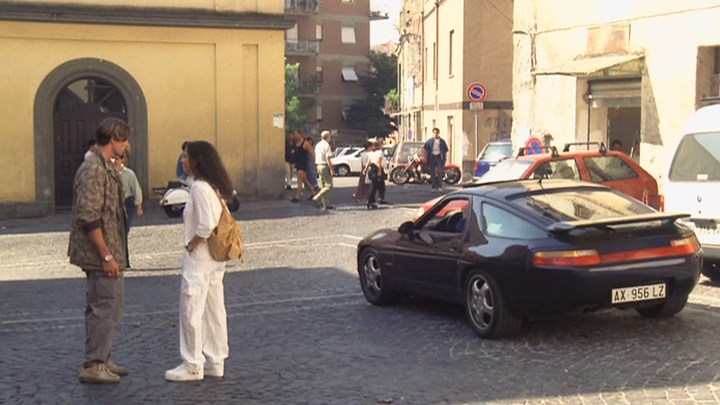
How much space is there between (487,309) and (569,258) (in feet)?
3.02

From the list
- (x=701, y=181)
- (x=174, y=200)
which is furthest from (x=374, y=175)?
(x=701, y=181)

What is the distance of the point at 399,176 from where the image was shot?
36656 millimetres

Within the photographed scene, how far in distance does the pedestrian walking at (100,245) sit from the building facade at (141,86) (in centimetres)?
1688

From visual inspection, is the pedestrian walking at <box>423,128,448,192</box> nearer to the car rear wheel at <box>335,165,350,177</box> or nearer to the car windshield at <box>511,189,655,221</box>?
the car rear wheel at <box>335,165,350,177</box>

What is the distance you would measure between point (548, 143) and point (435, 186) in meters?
6.56

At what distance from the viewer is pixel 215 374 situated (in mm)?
7723

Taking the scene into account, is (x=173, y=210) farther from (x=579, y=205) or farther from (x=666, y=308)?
(x=666, y=308)

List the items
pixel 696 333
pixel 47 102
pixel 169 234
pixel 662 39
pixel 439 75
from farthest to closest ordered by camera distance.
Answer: pixel 439 75, pixel 47 102, pixel 662 39, pixel 169 234, pixel 696 333

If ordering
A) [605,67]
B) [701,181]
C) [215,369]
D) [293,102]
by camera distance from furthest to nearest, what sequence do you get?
[293,102] < [605,67] < [701,181] < [215,369]

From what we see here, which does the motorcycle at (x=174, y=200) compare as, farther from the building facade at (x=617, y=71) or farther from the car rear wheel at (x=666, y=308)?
the car rear wheel at (x=666, y=308)

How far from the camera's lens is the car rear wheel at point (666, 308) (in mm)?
9211

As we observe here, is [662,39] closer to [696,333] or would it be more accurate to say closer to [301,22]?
[696,333]

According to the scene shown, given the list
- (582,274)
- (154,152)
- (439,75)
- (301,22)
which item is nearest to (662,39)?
(154,152)

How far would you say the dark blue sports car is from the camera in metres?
8.52
